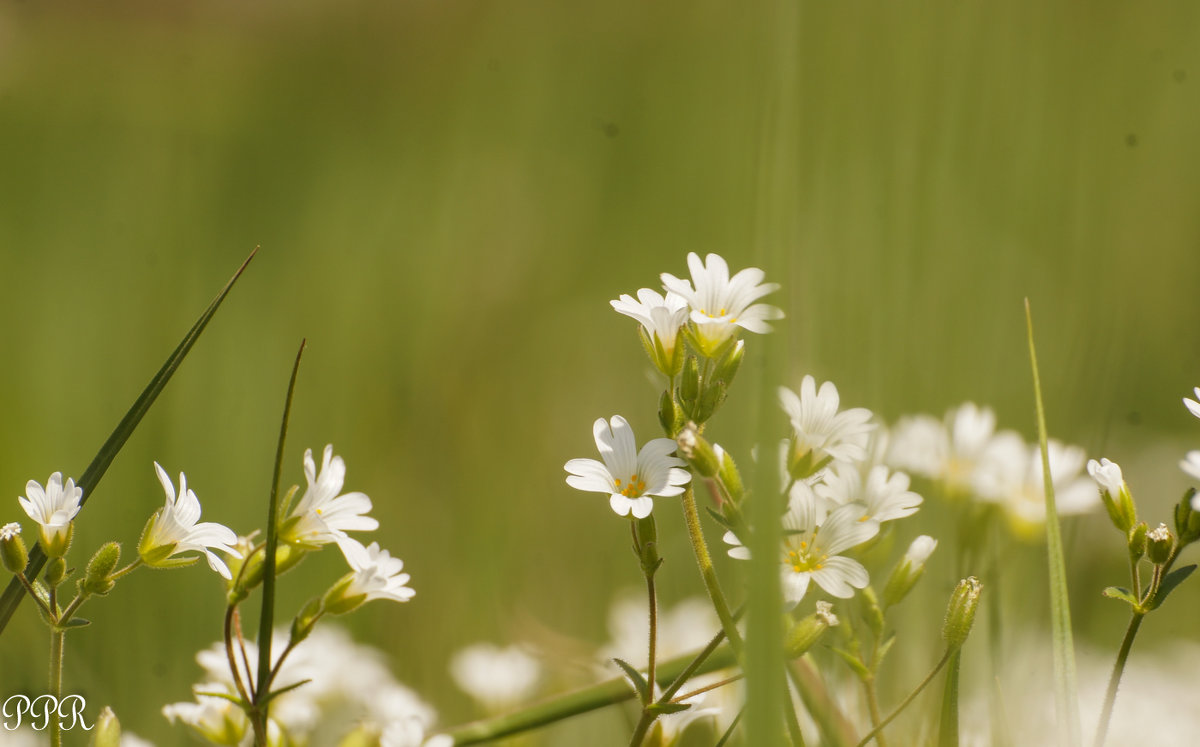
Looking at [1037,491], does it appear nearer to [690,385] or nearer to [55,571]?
[690,385]

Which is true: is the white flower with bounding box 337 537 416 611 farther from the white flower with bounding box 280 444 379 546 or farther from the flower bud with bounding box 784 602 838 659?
the flower bud with bounding box 784 602 838 659

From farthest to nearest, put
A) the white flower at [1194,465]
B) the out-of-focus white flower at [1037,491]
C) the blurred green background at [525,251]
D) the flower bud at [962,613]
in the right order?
the blurred green background at [525,251], the out-of-focus white flower at [1037,491], the flower bud at [962,613], the white flower at [1194,465]

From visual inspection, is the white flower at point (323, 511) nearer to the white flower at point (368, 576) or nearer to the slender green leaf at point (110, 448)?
the white flower at point (368, 576)

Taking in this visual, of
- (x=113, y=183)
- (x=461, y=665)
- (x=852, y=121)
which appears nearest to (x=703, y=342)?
(x=461, y=665)

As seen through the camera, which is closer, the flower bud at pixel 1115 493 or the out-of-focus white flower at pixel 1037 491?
the flower bud at pixel 1115 493

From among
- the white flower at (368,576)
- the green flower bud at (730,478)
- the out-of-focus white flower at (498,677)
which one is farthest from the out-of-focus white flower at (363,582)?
the out-of-focus white flower at (498,677)

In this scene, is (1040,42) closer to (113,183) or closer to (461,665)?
(461,665)

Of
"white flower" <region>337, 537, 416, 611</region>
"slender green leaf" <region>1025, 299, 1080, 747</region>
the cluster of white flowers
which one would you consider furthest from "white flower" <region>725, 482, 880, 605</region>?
the cluster of white flowers
